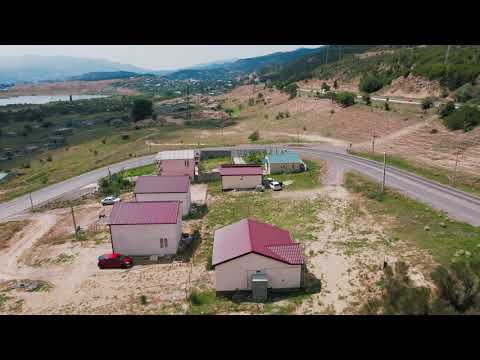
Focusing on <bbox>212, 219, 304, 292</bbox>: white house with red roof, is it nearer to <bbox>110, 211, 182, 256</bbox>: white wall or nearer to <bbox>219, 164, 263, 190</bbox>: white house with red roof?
<bbox>110, 211, 182, 256</bbox>: white wall

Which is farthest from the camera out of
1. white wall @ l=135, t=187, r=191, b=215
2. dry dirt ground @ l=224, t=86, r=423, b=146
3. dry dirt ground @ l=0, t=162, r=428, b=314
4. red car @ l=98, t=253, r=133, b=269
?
dry dirt ground @ l=224, t=86, r=423, b=146

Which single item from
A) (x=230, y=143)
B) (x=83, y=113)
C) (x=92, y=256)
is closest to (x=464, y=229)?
(x=92, y=256)

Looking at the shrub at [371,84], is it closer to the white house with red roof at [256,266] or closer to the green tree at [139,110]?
the green tree at [139,110]

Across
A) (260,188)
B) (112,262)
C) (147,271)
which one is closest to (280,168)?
(260,188)

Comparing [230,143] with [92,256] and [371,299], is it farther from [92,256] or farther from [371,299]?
[371,299]

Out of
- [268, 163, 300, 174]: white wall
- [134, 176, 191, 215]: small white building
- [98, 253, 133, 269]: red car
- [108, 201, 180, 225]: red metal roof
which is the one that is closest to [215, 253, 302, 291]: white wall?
[108, 201, 180, 225]: red metal roof

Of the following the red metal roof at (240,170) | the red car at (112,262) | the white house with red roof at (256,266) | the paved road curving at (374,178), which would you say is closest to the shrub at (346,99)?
the paved road curving at (374,178)
